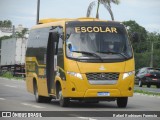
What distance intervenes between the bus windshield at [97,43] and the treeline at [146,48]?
190ft

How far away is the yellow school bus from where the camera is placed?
66.0 ft

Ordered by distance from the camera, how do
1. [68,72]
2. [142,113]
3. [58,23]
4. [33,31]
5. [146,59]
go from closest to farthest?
[142,113]
[68,72]
[58,23]
[33,31]
[146,59]

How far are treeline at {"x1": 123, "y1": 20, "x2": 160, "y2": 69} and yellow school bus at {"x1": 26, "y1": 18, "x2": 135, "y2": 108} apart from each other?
189 feet

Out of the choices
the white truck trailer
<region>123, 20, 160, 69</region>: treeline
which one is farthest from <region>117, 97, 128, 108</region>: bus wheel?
<region>123, 20, 160, 69</region>: treeline

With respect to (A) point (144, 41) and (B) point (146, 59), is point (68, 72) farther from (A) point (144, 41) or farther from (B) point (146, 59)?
(A) point (144, 41)

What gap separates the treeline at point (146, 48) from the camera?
84.7 metres

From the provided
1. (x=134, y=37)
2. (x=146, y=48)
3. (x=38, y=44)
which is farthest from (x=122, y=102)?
(x=146, y=48)

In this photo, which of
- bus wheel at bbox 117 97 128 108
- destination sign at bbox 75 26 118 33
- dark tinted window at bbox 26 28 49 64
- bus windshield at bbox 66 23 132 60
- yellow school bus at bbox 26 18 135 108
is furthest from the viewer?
dark tinted window at bbox 26 28 49 64

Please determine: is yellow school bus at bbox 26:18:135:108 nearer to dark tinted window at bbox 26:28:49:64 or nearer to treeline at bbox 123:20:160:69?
dark tinted window at bbox 26:28:49:64

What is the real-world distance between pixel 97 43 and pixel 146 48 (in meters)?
82.6

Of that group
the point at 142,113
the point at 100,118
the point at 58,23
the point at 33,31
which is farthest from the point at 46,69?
the point at 100,118

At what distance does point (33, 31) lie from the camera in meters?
25.1

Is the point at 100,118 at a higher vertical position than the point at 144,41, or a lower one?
higher

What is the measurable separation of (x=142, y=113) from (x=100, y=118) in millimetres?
2619
